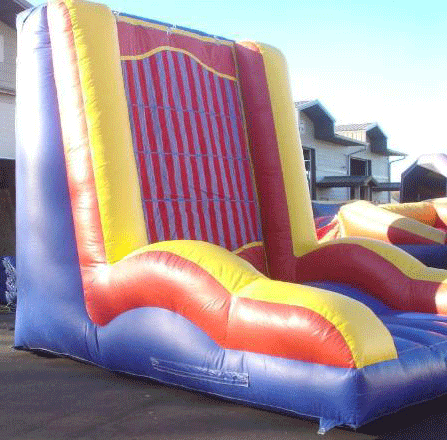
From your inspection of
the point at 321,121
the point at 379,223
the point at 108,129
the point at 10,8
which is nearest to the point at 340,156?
the point at 321,121

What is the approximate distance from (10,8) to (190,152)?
8043 mm

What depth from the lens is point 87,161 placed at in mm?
3729

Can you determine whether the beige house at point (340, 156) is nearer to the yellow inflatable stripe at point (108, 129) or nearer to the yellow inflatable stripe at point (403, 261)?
the yellow inflatable stripe at point (403, 261)

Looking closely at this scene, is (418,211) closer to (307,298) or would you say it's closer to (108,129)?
(108,129)

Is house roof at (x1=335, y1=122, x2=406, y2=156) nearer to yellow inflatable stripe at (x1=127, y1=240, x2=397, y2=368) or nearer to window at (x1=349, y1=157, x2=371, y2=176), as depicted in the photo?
window at (x1=349, y1=157, x2=371, y2=176)

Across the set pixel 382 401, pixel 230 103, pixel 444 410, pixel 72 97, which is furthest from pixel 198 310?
pixel 230 103

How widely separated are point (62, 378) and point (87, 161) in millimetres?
1057

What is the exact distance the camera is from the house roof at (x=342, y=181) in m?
21.7

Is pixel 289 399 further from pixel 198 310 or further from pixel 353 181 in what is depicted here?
pixel 353 181

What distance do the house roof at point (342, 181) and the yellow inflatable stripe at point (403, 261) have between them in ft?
57.8

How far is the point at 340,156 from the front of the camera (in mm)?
23734

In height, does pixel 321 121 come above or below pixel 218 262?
above

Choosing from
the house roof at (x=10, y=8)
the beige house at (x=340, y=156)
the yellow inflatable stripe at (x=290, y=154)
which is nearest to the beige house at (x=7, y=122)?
the house roof at (x=10, y=8)

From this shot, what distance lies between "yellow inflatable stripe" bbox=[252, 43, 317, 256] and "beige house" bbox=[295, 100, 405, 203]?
52.8 feet
